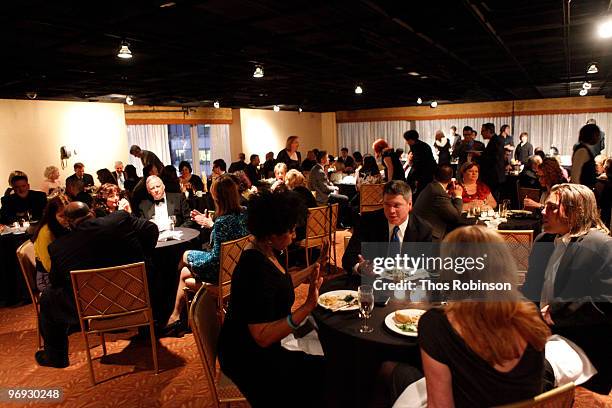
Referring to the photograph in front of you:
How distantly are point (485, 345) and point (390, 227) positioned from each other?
1679mm

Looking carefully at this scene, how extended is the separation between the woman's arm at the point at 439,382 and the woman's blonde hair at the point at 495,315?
5.1 inches

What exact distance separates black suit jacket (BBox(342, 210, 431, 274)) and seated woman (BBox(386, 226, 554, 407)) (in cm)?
141

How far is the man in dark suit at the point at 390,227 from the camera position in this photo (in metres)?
2.97

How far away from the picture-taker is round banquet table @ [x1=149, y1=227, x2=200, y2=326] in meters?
4.05

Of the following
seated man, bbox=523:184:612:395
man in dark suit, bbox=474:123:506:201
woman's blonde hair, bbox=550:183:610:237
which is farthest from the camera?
man in dark suit, bbox=474:123:506:201

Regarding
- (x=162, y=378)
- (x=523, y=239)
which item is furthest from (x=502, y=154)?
(x=162, y=378)

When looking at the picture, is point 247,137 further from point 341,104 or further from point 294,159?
point 294,159

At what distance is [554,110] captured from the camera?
1360 centimetres

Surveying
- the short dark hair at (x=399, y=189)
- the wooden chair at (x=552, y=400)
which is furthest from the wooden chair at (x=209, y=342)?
the short dark hair at (x=399, y=189)

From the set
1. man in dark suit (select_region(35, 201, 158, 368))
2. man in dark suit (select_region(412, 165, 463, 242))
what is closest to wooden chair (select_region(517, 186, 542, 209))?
man in dark suit (select_region(412, 165, 463, 242))

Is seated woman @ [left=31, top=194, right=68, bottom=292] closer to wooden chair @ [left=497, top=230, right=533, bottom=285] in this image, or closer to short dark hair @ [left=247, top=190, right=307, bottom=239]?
short dark hair @ [left=247, top=190, right=307, bottom=239]

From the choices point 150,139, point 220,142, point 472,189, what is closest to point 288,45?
point 472,189

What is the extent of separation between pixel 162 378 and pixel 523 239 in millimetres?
2958

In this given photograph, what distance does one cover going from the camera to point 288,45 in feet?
18.1
